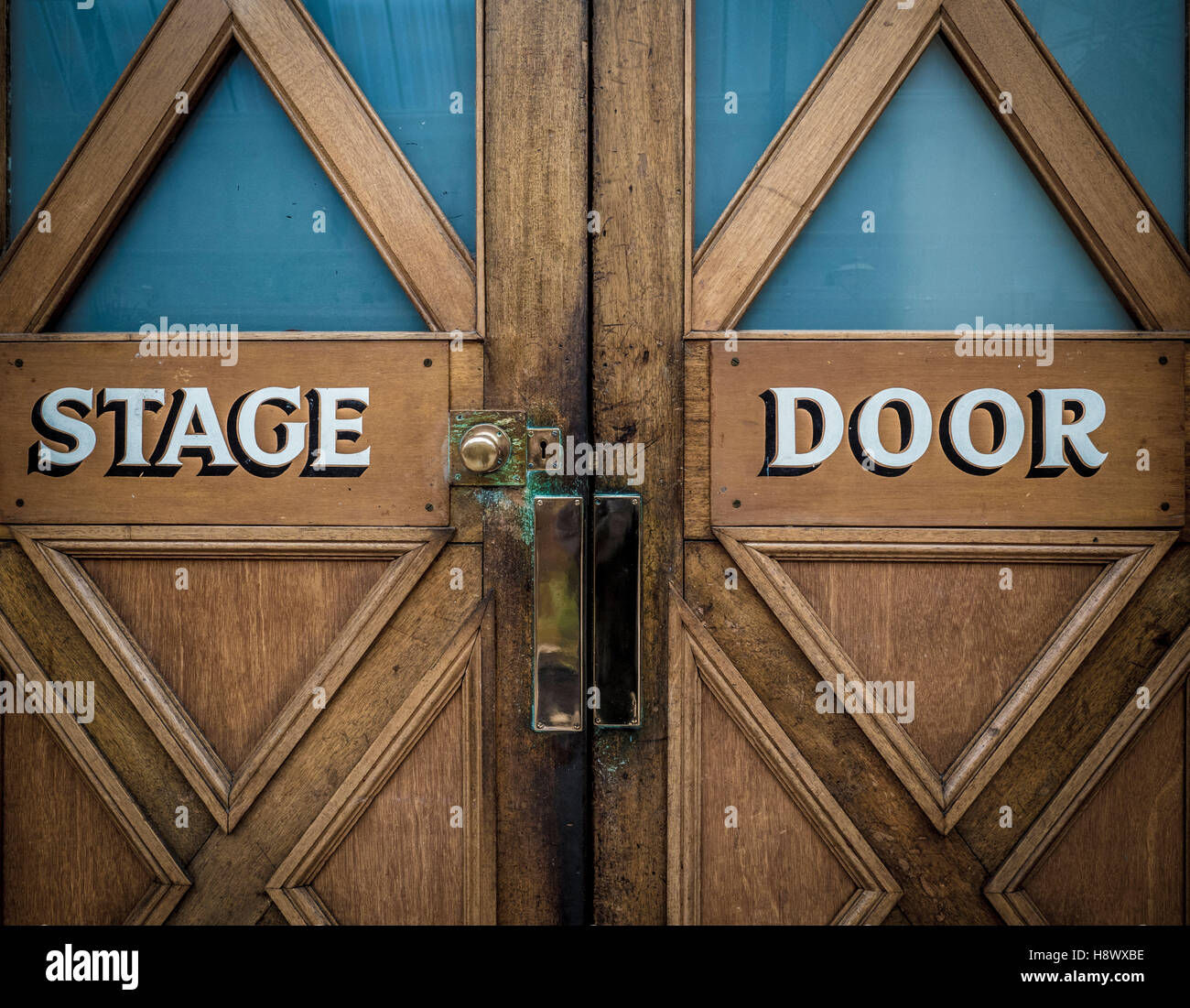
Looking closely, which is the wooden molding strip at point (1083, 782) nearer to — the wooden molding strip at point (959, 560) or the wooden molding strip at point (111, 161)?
the wooden molding strip at point (959, 560)

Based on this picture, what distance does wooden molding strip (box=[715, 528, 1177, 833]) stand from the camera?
1.46 metres

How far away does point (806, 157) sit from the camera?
147 centimetres

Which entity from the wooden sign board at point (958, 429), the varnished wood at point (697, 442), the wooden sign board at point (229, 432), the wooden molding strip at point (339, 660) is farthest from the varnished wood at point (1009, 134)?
the wooden molding strip at point (339, 660)

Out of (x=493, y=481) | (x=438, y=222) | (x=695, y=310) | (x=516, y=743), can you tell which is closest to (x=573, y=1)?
(x=438, y=222)

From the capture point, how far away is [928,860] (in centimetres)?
149

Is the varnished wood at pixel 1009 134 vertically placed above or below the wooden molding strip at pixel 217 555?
above

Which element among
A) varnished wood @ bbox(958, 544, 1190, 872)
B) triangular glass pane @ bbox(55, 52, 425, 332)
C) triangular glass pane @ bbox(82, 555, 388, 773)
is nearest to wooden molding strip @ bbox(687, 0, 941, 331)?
triangular glass pane @ bbox(55, 52, 425, 332)

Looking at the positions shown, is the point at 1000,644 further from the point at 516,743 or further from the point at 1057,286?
the point at 516,743

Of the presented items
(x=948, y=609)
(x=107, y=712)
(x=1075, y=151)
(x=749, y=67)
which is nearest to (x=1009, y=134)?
(x=1075, y=151)

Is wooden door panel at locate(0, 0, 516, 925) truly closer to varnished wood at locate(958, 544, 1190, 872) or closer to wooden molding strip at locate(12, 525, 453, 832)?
wooden molding strip at locate(12, 525, 453, 832)

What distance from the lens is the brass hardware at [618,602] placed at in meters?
1.46

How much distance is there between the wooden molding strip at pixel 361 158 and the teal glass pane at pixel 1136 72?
128 cm

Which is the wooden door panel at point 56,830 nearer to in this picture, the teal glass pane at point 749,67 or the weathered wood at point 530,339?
the weathered wood at point 530,339

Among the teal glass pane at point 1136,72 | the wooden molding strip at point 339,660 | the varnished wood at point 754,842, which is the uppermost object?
the teal glass pane at point 1136,72
